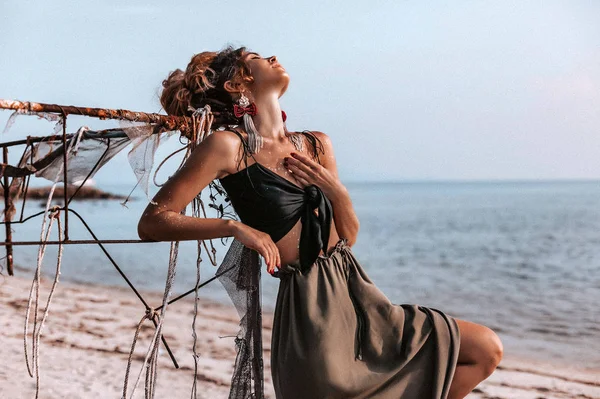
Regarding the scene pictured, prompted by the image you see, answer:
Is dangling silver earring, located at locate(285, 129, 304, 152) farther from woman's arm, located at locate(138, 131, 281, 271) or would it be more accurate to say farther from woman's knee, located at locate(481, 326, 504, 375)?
woman's knee, located at locate(481, 326, 504, 375)

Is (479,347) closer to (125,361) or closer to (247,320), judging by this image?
(247,320)

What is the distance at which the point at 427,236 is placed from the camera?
21.4 metres

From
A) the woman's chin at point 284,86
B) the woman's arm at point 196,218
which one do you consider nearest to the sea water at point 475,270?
the woman's arm at point 196,218

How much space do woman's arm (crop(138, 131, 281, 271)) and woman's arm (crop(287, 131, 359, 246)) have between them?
21 cm

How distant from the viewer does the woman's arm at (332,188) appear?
96.3 inches

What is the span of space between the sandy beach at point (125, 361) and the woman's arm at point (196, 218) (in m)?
1.48

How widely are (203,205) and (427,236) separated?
1891cm

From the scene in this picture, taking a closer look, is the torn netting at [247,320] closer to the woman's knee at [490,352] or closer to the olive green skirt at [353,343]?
the olive green skirt at [353,343]

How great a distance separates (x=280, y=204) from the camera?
240 cm

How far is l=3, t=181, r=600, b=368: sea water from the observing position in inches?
318

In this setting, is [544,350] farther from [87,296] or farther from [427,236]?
[427,236]

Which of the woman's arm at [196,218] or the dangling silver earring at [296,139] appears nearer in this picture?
the woman's arm at [196,218]

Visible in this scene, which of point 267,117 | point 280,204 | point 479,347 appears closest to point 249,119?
point 267,117

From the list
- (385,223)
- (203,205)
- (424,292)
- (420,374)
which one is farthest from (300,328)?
(385,223)
